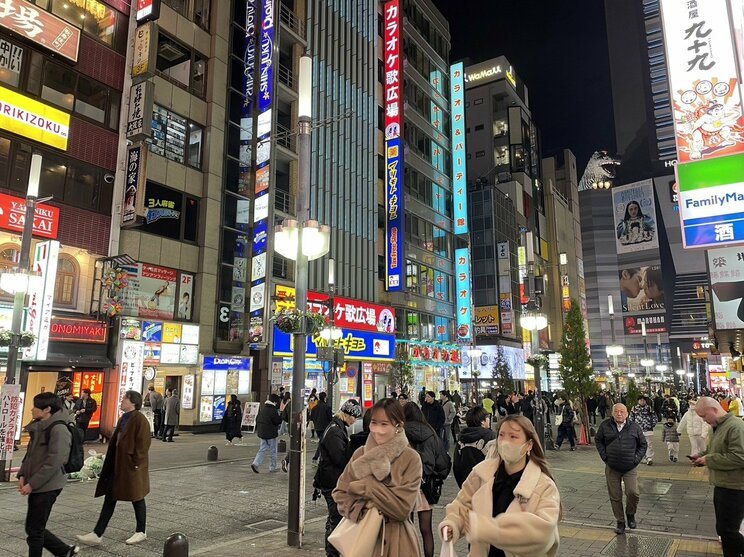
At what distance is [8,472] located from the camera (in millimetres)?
12172

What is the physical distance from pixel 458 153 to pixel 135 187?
3341 cm

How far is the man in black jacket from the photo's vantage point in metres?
8.28

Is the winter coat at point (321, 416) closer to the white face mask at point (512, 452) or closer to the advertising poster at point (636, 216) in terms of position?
the white face mask at point (512, 452)

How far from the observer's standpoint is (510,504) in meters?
3.45

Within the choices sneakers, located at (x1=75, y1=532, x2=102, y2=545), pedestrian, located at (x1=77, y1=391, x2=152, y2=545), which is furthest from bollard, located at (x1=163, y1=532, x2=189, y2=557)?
sneakers, located at (x1=75, y1=532, x2=102, y2=545)

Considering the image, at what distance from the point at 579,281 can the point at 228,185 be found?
275 ft

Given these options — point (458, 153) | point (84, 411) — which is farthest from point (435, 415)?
point (458, 153)

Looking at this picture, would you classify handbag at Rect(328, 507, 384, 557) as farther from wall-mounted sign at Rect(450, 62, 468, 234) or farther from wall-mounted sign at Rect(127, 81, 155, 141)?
wall-mounted sign at Rect(450, 62, 468, 234)

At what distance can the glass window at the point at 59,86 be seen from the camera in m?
21.1

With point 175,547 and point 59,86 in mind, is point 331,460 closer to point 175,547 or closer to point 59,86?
point 175,547

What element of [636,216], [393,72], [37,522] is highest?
[393,72]

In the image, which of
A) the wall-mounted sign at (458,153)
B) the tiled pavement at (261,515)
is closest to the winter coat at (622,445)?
the tiled pavement at (261,515)

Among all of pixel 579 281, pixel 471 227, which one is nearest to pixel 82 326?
pixel 471 227

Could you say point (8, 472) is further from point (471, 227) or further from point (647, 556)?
point (471, 227)
